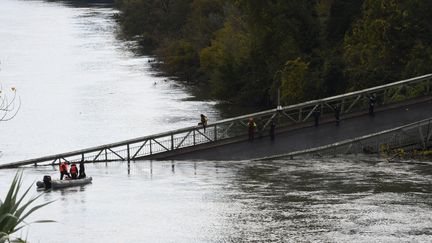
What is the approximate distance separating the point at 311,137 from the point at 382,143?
2863 mm

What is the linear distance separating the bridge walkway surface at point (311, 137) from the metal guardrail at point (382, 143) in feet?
1.50

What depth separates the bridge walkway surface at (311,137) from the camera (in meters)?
39.4

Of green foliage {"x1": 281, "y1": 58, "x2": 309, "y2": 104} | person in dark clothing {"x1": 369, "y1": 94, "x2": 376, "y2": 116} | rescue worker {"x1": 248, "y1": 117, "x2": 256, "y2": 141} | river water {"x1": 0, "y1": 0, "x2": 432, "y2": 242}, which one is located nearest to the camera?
river water {"x1": 0, "y1": 0, "x2": 432, "y2": 242}

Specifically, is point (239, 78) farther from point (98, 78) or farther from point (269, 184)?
point (269, 184)

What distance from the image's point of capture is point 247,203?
30.2 m

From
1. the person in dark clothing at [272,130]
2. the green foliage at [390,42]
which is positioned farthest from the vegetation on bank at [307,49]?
the person in dark clothing at [272,130]

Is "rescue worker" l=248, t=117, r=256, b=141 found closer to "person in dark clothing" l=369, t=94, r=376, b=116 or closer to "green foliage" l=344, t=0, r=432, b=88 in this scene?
"person in dark clothing" l=369, t=94, r=376, b=116

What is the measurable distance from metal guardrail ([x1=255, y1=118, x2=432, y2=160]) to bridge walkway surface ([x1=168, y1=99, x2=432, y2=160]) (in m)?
0.46

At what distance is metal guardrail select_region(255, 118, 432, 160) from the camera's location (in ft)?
128

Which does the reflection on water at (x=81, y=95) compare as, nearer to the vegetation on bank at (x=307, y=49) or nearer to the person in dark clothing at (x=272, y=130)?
the vegetation on bank at (x=307, y=49)

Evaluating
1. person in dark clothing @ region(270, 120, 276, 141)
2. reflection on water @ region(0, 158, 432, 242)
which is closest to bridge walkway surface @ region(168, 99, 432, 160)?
person in dark clothing @ region(270, 120, 276, 141)

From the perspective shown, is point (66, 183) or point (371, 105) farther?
point (371, 105)

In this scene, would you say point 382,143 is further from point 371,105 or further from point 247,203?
point 247,203

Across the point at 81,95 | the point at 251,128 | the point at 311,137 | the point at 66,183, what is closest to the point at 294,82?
the point at 81,95
